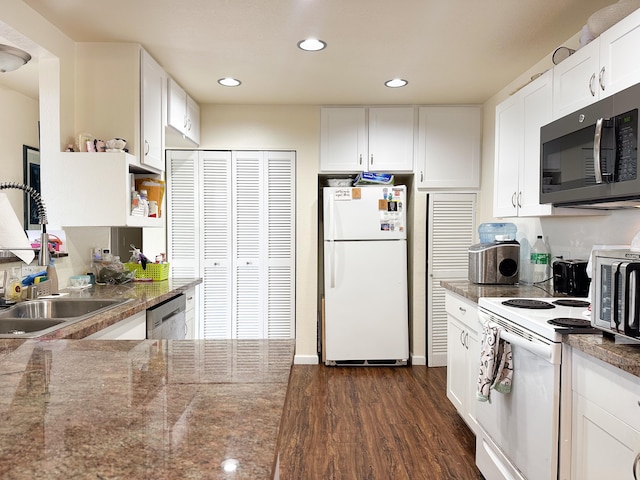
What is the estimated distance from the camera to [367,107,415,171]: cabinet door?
4.07 metres

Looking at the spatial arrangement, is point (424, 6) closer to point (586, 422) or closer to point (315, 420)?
point (586, 422)

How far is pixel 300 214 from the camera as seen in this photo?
414cm

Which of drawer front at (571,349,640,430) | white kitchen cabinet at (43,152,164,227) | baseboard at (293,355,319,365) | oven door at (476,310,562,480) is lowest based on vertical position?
baseboard at (293,355,319,365)

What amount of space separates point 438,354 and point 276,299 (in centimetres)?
157

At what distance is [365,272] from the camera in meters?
3.98

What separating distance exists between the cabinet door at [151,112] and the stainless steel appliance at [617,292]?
8.06 feet

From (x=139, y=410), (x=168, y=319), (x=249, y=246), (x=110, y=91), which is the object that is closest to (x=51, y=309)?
(x=168, y=319)

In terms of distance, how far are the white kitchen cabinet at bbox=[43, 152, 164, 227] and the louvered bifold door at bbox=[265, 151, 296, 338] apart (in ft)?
5.59

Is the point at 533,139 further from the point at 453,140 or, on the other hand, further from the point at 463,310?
the point at 453,140

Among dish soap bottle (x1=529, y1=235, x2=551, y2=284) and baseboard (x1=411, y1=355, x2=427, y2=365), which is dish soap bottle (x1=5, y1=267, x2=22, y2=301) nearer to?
dish soap bottle (x1=529, y1=235, x2=551, y2=284)

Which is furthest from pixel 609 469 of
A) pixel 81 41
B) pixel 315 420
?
pixel 81 41

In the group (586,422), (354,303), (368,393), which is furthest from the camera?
(354,303)

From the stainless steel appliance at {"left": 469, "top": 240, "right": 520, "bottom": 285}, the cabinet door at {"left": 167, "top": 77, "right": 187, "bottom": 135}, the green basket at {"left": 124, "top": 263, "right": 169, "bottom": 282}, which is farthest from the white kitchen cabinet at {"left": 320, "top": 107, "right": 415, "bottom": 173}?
the green basket at {"left": 124, "top": 263, "right": 169, "bottom": 282}

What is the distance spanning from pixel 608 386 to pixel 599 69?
136 centimetres
